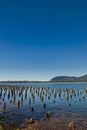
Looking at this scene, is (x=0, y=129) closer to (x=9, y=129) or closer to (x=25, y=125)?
(x=9, y=129)

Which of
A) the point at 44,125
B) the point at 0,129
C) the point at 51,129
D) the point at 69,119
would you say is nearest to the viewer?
the point at 0,129

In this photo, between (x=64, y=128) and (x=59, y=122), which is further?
(x=59, y=122)

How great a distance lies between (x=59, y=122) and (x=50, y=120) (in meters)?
1.76

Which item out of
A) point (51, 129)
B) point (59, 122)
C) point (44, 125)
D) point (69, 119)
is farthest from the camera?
point (69, 119)

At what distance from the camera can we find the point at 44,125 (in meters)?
27.6

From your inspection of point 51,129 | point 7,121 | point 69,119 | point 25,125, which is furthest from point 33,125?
point 69,119

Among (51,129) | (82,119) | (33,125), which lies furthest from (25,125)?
(82,119)

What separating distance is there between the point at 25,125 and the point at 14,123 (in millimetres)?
2208

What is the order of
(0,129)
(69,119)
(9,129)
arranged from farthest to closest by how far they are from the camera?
(69,119), (9,129), (0,129)

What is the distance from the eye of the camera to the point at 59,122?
96.6 feet

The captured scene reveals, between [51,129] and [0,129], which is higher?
[0,129]

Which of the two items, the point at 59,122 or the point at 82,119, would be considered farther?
the point at 82,119

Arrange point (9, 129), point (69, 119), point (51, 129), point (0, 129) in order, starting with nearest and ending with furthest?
point (0, 129)
point (9, 129)
point (51, 129)
point (69, 119)

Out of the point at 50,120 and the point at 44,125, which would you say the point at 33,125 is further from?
the point at 50,120
